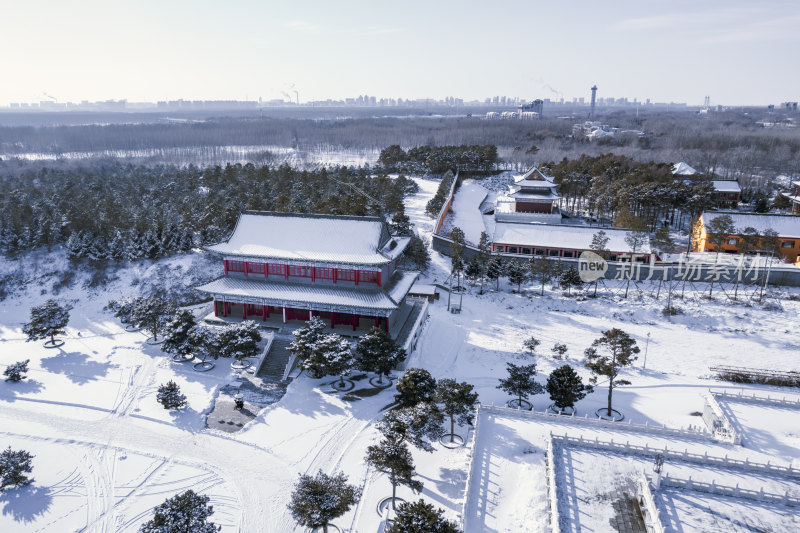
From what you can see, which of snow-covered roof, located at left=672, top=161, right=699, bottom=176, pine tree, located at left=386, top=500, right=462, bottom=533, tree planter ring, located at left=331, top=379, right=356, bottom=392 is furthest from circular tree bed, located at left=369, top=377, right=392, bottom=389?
snow-covered roof, located at left=672, top=161, right=699, bottom=176

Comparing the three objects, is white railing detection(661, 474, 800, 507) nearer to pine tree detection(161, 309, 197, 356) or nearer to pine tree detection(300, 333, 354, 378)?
pine tree detection(300, 333, 354, 378)

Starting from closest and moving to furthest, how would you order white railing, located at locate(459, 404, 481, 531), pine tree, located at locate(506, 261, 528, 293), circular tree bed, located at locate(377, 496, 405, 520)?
white railing, located at locate(459, 404, 481, 531) < circular tree bed, located at locate(377, 496, 405, 520) < pine tree, located at locate(506, 261, 528, 293)

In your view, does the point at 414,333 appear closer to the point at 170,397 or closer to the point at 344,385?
the point at 344,385

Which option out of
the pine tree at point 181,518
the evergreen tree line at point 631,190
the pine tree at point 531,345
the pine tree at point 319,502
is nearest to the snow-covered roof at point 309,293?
the pine tree at point 531,345

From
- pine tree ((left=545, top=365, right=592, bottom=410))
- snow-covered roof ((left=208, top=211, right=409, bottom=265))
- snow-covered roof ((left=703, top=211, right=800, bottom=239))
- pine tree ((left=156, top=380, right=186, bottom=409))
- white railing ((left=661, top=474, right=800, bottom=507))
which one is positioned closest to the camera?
white railing ((left=661, top=474, right=800, bottom=507))

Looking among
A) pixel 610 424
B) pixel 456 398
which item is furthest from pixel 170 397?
pixel 610 424

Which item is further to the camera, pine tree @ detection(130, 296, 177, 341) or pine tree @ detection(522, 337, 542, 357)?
pine tree @ detection(130, 296, 177, 341)

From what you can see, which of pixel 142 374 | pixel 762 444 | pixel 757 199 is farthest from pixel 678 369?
pixel 757 199
